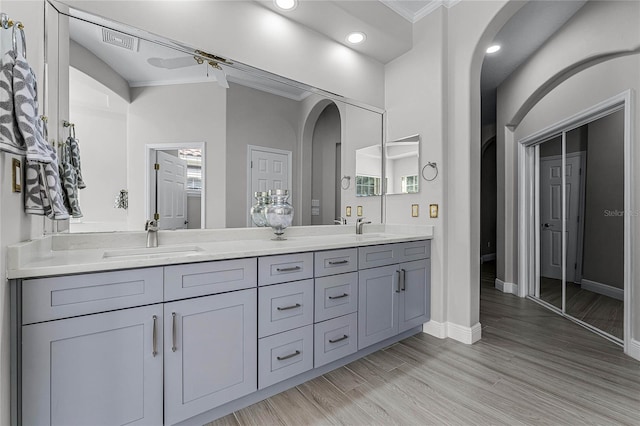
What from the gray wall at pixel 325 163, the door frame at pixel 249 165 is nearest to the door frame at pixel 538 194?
the gray wall at pixel 325 163

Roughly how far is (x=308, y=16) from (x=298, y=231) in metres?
1.78

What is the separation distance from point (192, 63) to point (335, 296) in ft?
6.20

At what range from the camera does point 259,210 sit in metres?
2.21

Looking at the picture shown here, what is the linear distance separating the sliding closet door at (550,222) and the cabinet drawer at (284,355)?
3.11 metres

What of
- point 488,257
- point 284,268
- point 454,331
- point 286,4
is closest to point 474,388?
point 454,331

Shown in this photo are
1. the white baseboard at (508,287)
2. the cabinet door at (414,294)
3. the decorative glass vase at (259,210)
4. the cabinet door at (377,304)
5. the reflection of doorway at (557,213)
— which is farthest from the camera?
the white baseboard at (508,287)

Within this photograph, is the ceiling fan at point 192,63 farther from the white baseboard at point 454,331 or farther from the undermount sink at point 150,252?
the white baseboard at point 454,331

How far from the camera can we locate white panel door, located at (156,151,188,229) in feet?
6.08

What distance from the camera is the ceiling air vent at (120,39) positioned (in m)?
1.64

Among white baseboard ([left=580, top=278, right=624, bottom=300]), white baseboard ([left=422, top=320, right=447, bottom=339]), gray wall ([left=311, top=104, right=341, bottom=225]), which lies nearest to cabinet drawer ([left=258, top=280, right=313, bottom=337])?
gray wall ([left=311, top=104, right=341, bottom=225])

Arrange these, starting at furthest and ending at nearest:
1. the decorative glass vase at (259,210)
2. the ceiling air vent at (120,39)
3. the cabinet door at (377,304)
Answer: the decorative glass vase at (259,210), the cabinet door at (377,304), the ceiling air vent at (120,39)

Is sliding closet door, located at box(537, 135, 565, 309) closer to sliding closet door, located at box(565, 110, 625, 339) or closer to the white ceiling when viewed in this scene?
sliding closet door, located at box(565, 110, 625, 339)

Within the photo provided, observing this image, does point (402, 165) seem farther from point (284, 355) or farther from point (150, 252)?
A: point (150, 252)

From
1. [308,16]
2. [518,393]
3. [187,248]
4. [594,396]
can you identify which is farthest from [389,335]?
[308,16]
